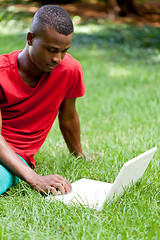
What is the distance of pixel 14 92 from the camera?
2.43 m

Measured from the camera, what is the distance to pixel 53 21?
2.19 metres

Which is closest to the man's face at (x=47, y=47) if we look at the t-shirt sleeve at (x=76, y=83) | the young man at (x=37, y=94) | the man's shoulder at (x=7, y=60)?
the young man at (x=37, y=94)

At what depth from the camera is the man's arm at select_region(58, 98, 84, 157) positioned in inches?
111

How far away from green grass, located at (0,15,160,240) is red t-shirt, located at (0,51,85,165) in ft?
0.92

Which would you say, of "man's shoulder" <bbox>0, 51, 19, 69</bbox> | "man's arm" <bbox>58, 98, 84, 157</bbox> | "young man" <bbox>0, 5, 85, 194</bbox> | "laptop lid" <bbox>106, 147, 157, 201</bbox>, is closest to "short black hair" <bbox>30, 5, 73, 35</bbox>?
"young man" <bbox>0, 5, 85, 194</bbox>

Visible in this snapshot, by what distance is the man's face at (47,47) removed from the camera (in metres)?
2.19

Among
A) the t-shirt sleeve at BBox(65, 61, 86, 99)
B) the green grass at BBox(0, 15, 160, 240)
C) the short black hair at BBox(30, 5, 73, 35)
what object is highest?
the short black hair at BBox(30, 5, 73, 35)

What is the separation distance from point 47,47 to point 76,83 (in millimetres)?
532

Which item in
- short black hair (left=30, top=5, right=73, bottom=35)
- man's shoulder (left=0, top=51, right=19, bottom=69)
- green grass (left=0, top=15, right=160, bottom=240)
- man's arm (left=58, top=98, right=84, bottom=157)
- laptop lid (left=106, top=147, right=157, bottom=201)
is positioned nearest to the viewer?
green grass (left=0, top=15, right=160, bottom=240)

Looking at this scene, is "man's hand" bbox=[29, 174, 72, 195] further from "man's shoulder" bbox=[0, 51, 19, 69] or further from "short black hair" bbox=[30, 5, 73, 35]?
"short black hair" bbox=[30, 5, 73, 35]

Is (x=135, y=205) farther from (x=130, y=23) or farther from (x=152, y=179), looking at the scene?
(x=130, y=23)

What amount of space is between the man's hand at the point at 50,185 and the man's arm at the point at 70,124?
71cm

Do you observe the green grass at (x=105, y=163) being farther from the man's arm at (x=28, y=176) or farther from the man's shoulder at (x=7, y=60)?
the man's shoulder at (x=7, y=60)

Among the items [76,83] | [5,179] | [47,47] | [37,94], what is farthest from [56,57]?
[5,179]
